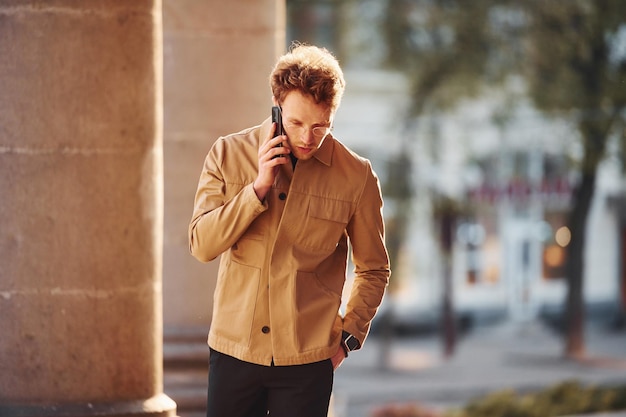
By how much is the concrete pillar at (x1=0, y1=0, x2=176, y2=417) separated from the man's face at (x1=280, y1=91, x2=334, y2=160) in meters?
0.81

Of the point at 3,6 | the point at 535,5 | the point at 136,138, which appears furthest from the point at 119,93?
the point at 535,5

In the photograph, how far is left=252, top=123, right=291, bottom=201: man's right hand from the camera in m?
3.76

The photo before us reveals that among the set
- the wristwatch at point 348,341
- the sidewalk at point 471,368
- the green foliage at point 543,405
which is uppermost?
the wristwatch at point 348,341

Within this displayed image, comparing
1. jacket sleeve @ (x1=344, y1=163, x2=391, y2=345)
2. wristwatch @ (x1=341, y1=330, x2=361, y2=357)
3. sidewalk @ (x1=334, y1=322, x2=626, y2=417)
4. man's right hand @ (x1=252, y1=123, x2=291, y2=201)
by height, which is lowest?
sidewalk @ (x1=334, y1=322, x2=626, y2=417)

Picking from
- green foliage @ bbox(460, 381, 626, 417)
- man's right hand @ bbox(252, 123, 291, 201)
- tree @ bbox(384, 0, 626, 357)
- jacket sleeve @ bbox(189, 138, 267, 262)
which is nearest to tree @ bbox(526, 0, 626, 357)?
tree @ bbox(384, 0, 626, 357)

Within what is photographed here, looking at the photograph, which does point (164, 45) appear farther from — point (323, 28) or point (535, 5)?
point (323, 28)

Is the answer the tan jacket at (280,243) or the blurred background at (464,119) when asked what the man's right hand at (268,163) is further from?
the blurred background at (464,119)

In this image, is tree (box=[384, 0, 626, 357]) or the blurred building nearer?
tree (box=[384, 0, 626, 357])

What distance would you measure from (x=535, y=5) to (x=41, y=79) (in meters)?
20.8

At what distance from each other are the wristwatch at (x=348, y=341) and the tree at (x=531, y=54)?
20830 millimetres

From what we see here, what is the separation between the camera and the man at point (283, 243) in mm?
3787

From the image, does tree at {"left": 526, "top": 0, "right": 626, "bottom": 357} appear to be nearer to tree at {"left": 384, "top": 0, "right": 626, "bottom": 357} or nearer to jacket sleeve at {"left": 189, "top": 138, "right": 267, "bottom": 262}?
tree at {"left": 384, "top": 0, "right": 626, "bottom": 357}

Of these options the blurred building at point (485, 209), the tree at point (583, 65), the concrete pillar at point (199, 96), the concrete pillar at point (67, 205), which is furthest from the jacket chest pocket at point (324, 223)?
the blurred building at point (485, 209)

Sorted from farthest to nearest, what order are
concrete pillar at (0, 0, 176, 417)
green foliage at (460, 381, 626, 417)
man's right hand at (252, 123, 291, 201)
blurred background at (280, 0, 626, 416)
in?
blurred background at (280, 0, 626, 416)
green foliage at (460, 381, 626, 417)
concrete pillar at (0, 0, 176, 417)
man's right hand at (252, 123, 291, 201)
